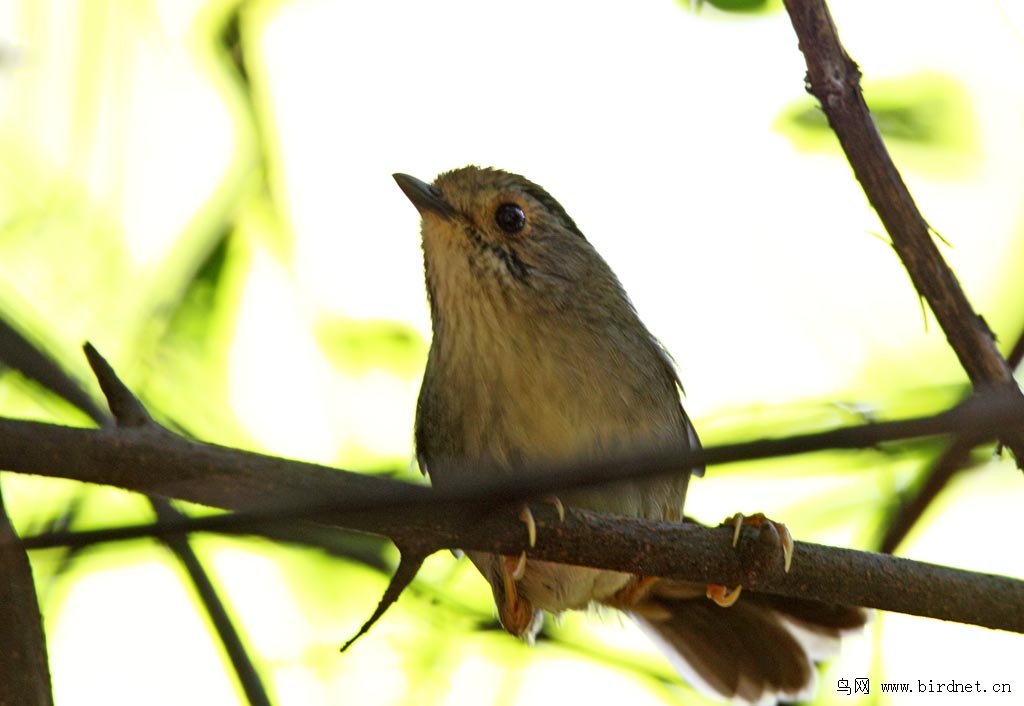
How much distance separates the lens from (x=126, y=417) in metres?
2.20

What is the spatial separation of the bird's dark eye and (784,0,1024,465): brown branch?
134cm

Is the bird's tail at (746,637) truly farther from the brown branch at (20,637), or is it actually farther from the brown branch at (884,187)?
the brown branch at (20,637)

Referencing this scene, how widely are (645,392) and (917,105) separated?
1.21m

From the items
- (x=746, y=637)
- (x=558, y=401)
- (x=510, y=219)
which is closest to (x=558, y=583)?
(x=558, y=401)

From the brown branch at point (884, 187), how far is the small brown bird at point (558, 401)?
1.11 m

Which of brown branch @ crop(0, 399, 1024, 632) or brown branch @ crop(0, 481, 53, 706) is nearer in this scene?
brown branch @ crop(0, 399, 1024, 632)

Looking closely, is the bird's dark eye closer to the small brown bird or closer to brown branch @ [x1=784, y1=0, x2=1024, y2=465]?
the small brown bird

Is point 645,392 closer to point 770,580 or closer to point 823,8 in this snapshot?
point 770,580

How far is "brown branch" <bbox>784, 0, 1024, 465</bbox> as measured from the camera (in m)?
2.88

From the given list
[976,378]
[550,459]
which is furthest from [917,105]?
[550,459]

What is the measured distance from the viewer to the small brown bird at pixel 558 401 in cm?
369

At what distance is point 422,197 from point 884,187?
1623mm

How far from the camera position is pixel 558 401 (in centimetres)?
367

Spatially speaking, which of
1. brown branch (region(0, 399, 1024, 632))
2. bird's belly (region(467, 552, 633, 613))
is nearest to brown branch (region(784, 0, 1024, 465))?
brown branch (region(0, 399, 1024, 632))
